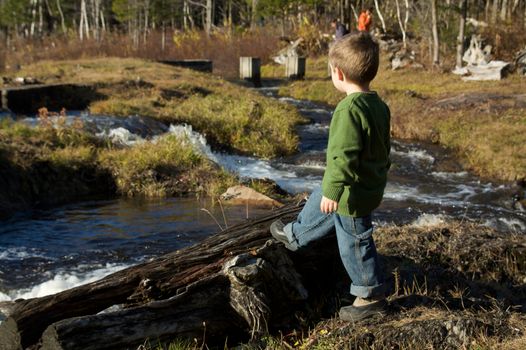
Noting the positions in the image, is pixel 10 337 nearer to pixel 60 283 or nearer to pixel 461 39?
pixel 60 283

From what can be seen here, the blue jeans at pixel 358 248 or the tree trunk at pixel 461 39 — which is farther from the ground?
the tree trunk at pixel 461 39

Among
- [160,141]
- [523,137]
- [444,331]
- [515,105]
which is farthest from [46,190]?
[515,105]

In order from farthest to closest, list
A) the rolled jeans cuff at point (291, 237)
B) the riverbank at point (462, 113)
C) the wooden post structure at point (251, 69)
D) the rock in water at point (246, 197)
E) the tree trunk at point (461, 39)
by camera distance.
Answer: the wooden post structure at point (251, 69), the tree trunk at point (461, 39), the riverbank at point (462, 113), the rock in water at point (246, 197), the rolled jeans cuff at point (291, 237)

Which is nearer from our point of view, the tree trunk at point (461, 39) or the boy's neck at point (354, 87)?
the boy's neck at point (354, 87)

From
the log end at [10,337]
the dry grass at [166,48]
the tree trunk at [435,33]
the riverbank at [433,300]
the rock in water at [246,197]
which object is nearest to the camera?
the log end at [10,337]

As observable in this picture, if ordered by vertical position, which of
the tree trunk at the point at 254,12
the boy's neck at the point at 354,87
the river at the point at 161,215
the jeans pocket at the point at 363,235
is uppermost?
the tree trunk at the point at 254,12

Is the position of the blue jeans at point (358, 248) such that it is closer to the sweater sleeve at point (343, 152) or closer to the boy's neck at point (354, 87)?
the sweater sleeve at point (343, 152)

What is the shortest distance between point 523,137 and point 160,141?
760 centimetres

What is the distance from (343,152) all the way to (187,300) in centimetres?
132

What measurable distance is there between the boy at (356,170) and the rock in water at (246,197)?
5.35 metres

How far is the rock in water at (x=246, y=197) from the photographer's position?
9.56 meters

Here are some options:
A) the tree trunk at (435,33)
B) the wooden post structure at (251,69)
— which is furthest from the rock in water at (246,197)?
the wooden post structure at (251,69)

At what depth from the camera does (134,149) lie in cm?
1141

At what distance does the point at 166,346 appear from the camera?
3.71 meters
